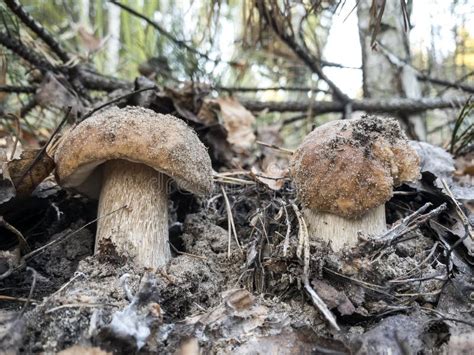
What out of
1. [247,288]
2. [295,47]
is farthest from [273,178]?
[295,47]

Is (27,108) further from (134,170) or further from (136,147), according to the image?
(136,147)

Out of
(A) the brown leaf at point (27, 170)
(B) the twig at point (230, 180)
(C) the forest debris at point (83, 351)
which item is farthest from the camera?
(B) the twig at point (230, 180)

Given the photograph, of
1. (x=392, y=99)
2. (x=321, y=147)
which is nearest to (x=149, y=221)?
(x=321, y=147)

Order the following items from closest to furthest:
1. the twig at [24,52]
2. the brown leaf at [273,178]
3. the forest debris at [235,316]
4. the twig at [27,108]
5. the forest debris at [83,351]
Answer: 1. the forest debris at [83,351]
2. the forest debris at [235,316]
3. the brown leaf at [273,178]
4. the twig at [24,52]
5. the twig at [27,108]

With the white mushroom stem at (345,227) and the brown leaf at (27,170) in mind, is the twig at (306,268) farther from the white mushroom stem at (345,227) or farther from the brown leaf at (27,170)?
the brown leaf at (27,170)

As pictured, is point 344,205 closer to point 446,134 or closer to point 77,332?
point 77,332

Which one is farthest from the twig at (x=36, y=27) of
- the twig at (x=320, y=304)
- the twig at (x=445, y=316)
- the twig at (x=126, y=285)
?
the twig at (x=445, y=316)
